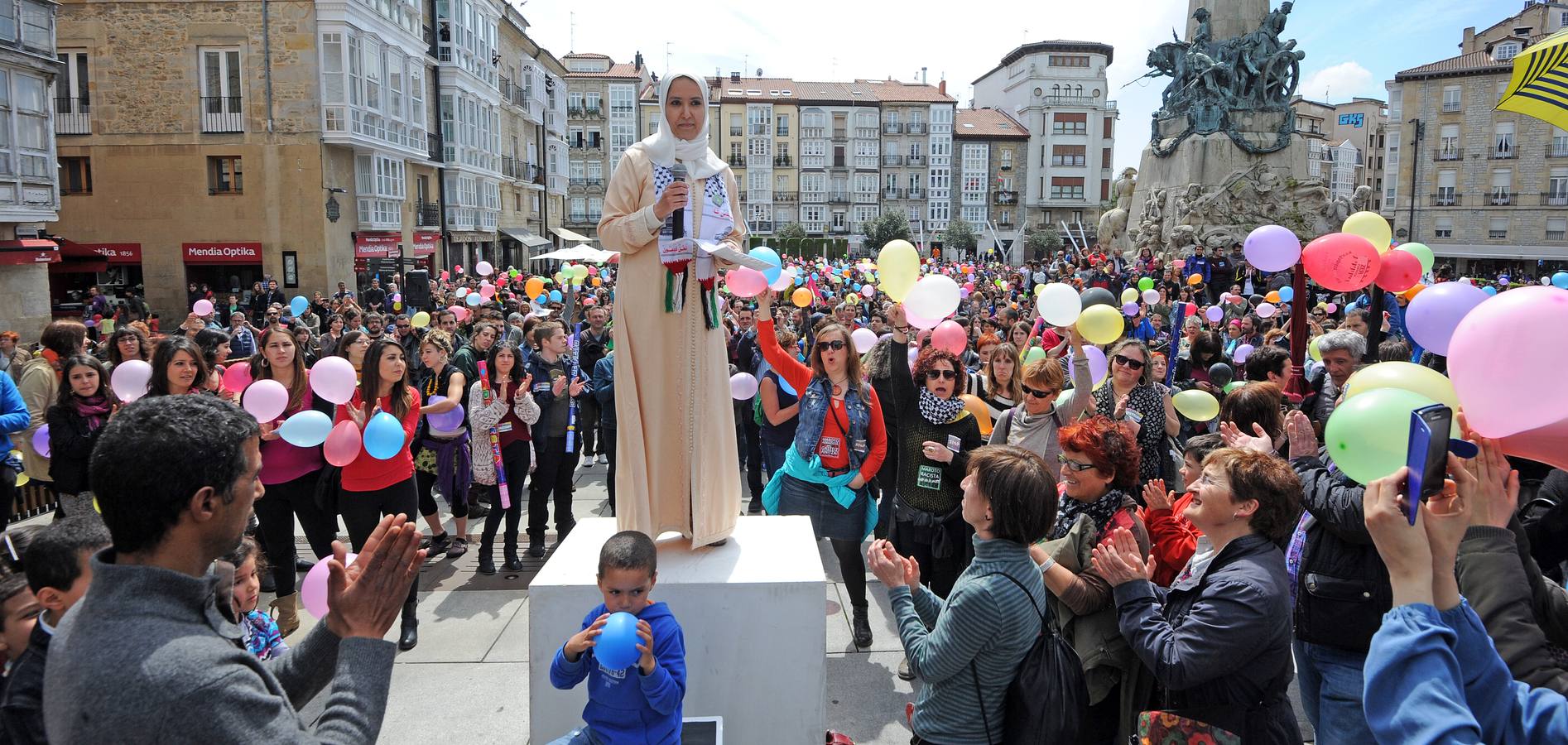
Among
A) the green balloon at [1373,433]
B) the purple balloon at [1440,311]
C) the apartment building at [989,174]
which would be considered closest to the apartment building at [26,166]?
the purple balloon at [1440,311]

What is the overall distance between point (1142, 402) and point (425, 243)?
3107 cm

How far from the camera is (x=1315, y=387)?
5672 mm

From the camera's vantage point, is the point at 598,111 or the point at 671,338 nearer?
the point at 671,338

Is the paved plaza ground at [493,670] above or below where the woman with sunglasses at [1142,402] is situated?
below

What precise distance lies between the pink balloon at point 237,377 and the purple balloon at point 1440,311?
6.36 meters

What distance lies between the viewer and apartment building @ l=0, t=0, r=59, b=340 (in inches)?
665

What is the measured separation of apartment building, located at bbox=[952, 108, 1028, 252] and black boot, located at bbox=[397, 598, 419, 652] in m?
65.4

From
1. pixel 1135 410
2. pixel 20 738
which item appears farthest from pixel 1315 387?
pixel 20 738

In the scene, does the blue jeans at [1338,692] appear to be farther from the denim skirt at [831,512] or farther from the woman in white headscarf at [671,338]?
the denim skirt at [831,512]

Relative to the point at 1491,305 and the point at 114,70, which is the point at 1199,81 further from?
the point at 114,70

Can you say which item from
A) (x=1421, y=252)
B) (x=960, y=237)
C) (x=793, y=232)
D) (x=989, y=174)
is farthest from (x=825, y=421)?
(x=989, y=174)

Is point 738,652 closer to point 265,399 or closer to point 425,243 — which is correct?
point 265,399

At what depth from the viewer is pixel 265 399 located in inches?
195

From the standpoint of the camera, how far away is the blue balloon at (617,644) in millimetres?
2643
